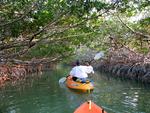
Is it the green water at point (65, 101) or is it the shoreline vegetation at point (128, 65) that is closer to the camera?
the green water at point (65, 101)

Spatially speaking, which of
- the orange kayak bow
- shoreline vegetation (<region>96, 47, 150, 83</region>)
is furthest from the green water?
shoreline vegetation (<region>96, 47, 150, 83</region>)

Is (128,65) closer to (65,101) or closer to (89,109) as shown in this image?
(65,101)

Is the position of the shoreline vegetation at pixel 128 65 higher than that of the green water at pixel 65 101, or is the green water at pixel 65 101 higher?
Answer: the shoreline vegetation at pixel 128 65

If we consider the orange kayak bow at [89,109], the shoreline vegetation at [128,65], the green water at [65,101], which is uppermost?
the shoreline vegetation at [128,65]

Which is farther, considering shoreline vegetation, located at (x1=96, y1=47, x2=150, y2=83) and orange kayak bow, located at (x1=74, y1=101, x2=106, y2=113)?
shoreline vegetation, located at (x1=96, y1=47, x2=150, y2=83)

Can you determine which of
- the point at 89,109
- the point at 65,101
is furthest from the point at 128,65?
the point at 89,109

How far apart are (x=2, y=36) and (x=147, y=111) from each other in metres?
5.73

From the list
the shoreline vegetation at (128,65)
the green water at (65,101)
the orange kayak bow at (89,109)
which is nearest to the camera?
the orange kayak bow at (89,109)

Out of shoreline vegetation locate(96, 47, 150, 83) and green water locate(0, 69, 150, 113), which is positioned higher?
shoreline vegetation locate(96, 47, 150, 83)

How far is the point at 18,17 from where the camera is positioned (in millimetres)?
6945

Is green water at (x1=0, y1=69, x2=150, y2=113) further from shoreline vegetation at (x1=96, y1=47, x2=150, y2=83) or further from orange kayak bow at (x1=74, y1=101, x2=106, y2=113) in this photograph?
shoreline vegetation at (x1=96, y1=47, x2=150, y2=83)

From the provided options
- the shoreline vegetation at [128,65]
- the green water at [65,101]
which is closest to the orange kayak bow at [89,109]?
the green water at [65,101]

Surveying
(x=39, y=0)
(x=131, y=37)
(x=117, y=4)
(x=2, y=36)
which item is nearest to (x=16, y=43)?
(x=2, y=36)

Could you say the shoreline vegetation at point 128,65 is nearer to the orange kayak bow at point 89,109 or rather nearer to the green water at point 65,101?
the green water at point 65,101
